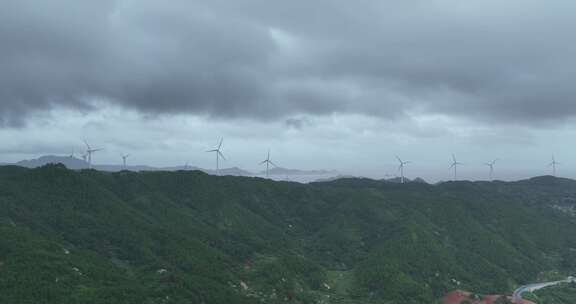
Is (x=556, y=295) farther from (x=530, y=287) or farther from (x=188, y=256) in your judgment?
A: (x=188, y=256)

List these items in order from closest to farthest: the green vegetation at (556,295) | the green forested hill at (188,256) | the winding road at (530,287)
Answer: the green forested hill at (188,256), the green vegetation at (556,295), the winding road at (530,287)

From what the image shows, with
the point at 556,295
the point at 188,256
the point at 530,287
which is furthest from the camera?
the point at 530,287

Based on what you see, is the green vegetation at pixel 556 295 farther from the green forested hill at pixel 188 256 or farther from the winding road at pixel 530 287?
the green forested hill at pixel 188 256

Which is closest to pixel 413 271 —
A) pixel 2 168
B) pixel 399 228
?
pixel 399 228

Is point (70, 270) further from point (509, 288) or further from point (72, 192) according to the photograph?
point (509, 288)

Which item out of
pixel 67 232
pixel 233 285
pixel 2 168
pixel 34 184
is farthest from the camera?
pixel 2 168

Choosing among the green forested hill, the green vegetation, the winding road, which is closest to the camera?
the green forested hill

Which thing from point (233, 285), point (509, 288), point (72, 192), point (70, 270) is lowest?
point (509, 288)

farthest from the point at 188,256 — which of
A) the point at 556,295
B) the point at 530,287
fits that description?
the point at 530,287

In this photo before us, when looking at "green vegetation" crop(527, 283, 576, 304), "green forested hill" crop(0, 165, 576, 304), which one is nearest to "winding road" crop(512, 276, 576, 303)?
"green vegetation" crop(527, 283, 576, 304)

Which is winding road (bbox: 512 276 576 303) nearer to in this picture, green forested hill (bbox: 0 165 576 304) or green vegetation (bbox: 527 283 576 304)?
green vegetation (bbox: 527 283 576 304)

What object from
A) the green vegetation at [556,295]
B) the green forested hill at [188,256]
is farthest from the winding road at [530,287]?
the green forested hill at [188,256]
